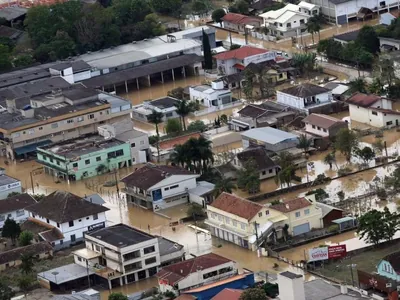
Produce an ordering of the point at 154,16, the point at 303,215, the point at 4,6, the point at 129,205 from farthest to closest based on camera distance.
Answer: the point at 4,6 → the point at 154,16 → the point at 129,205 → the point at 303,215

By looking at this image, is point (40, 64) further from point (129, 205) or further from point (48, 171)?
point (129, 205)

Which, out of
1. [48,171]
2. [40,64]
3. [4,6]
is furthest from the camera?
[4,6]

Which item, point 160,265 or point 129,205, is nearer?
point 160,265

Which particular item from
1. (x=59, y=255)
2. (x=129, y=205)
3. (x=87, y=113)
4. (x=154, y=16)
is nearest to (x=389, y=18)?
(x=154, y=16)

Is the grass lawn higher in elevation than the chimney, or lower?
lower

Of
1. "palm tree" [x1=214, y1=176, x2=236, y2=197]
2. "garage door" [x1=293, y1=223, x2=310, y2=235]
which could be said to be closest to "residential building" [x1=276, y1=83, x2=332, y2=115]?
"palm tree" [x1=214, y1=176, x2=236, y2=197]

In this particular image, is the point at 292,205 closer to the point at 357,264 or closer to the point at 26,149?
the point at 357,264

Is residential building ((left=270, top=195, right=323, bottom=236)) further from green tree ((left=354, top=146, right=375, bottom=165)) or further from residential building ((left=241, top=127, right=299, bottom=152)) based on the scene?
residential building ((left=241, top=127, right=299, bottom=152))
